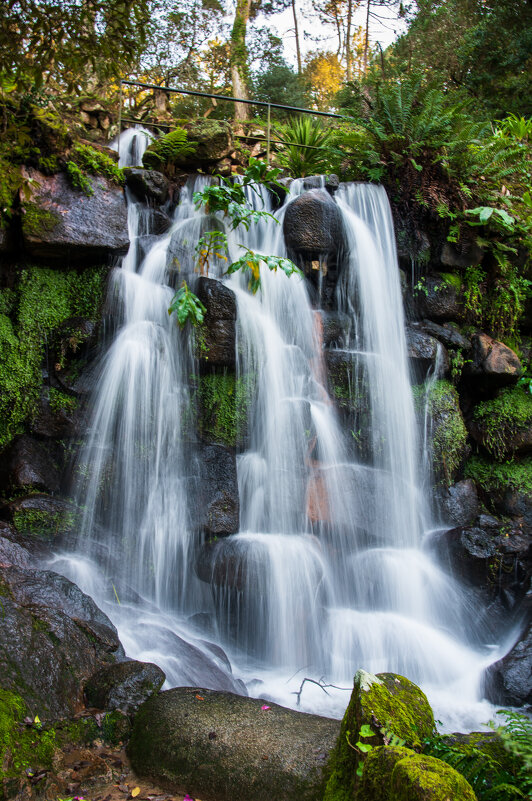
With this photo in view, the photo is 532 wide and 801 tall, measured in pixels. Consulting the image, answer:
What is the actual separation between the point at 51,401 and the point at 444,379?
5.00 metres

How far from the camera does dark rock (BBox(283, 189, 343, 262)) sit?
7.76m

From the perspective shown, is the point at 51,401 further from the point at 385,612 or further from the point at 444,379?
the point at 444,379

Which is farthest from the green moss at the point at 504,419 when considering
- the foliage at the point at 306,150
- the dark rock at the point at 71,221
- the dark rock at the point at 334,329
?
the dark rock at the point at 71,221

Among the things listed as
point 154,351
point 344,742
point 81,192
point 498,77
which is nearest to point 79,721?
point 344,742

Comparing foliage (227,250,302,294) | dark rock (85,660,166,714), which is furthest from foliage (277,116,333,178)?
dark rock (85,660,166,714)

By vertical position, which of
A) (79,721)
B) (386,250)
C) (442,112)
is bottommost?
(79,721)

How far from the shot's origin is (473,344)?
7.80 m

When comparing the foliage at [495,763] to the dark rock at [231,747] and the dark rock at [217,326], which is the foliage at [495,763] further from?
the dark rock at [217,326]

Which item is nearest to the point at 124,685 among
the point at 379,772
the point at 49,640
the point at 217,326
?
the point at 49,640

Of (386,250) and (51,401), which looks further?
(386,250)

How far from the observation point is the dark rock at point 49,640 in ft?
9.87

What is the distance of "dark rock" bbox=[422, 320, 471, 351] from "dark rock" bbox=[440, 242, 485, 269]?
103 cm

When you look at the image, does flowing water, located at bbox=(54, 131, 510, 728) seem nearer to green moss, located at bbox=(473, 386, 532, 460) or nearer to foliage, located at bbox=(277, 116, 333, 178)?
green moss, located at bbox=(473, 386, 532, 460)

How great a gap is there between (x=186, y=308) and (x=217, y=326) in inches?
20.0
